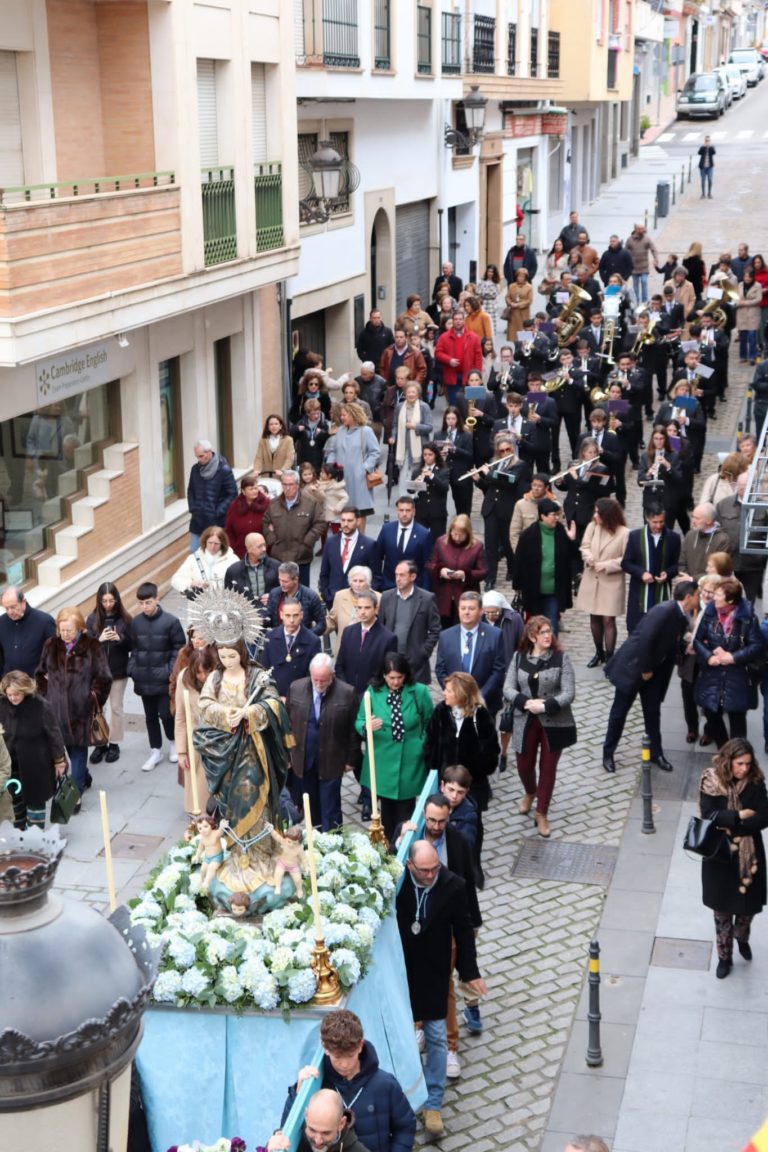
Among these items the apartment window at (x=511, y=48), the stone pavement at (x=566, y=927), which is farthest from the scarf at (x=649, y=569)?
the apartment window at (x=511, y=48)

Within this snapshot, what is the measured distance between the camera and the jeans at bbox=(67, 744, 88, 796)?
1287cm

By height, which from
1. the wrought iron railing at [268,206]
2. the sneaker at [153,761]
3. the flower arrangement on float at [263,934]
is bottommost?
the sneaker at [153,761]

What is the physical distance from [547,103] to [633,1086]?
3910 cm

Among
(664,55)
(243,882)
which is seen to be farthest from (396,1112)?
(664,55)

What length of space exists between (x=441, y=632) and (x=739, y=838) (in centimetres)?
385

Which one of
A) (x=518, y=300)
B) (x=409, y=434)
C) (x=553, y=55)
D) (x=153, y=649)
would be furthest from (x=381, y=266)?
(x=153, y=649)

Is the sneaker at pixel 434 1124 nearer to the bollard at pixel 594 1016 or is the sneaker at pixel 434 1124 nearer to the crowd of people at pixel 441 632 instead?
the crowd of people at pixel 441 632

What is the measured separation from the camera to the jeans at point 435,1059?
878cm

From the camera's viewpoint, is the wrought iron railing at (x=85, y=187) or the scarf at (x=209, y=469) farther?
the scarf at (x=209, y=469)

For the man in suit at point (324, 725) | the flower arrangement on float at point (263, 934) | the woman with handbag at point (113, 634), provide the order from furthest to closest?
1. the woman with handbag at point (113, 634)
2. the man in suit at point (324, 725)
3. the flower arrangement on float at point (263, 934)

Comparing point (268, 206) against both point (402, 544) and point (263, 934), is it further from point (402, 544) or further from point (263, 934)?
point (263, 934)

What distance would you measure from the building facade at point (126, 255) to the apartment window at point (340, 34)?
2.80 meters

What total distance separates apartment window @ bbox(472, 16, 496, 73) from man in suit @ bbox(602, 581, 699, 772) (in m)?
23.7

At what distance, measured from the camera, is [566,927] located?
35.9ft
